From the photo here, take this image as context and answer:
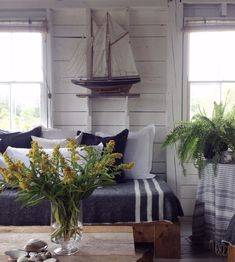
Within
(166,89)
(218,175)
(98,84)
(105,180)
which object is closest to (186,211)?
(218,175)

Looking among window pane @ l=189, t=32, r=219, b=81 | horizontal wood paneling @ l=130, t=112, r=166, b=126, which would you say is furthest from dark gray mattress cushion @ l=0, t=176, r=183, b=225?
window pane @ l=189, t=32, r=219, b=81

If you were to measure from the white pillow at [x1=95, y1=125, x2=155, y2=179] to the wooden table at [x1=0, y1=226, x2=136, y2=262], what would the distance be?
130 cm

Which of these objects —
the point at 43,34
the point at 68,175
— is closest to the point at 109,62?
the point at 43,34

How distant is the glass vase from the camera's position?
1812mm

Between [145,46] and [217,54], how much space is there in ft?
2.37

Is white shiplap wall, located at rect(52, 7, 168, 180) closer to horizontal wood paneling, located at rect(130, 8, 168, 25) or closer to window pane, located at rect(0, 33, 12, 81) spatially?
horizontal wood paneling, located at rect(130, 8, 168, 25)

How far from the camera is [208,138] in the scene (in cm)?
314

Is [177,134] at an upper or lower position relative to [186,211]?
upper

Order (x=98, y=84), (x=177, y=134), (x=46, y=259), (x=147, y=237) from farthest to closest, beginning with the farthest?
1. (x=98, y=84)
2. (x=177, y=134)
3. (x=147, y=237)
4. (x=46, y=259)

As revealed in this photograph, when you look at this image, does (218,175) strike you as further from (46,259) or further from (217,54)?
(46,259)

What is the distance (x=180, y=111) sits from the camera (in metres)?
3.82

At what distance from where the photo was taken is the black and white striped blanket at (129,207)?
2869 millimetres

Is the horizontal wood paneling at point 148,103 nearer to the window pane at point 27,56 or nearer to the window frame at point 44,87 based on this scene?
the window frame at point 44,87

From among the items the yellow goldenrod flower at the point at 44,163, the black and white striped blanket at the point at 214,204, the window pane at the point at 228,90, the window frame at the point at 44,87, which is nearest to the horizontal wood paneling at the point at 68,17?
the window frame at the point at 44,87
